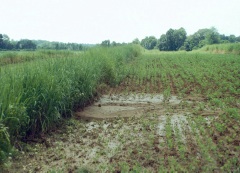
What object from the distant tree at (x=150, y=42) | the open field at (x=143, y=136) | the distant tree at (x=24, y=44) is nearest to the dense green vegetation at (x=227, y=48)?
the open field at (x=143, y=136)

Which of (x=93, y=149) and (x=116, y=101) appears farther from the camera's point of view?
(x=116, y=101)


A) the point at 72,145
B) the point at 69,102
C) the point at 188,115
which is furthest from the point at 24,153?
the point at 188,115

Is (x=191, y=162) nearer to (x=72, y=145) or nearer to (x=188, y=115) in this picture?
(x=72, y=145)

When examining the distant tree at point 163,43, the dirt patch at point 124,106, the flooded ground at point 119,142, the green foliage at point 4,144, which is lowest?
the flooded ground at point 119,142

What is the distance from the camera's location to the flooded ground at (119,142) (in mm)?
4656

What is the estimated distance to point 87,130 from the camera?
665cm

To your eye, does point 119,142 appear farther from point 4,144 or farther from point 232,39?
point 232,39

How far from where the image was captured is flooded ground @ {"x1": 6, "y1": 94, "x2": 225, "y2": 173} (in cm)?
466

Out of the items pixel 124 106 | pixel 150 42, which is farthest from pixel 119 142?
pixel 150 42

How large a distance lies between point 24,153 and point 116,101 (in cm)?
490

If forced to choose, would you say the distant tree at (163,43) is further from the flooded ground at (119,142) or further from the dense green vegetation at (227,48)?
the flooded ground at (119,142)

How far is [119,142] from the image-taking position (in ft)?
18.8

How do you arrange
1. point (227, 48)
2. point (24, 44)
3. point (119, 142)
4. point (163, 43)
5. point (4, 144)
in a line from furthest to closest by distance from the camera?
point (163, 43) < point (227, 48) < point (24, 44) < point (119, 142) < point (4, 144)

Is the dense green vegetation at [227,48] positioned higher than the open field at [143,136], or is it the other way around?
the dense green vegetation at [227,48]
